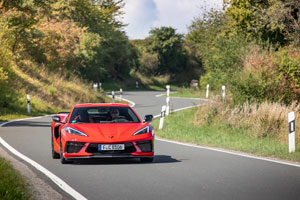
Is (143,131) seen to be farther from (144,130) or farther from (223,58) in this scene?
(223,58)

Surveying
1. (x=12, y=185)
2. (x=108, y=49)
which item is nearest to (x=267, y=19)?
(x=12, y=185)

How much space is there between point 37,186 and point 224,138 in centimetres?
964

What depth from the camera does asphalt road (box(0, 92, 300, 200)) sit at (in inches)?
322

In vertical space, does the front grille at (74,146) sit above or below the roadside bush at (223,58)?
below

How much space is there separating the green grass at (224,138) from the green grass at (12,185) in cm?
593

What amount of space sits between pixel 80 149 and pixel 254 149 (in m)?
5.08

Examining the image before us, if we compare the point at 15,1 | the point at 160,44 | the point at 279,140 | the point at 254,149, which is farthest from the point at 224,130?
the point at 160,44

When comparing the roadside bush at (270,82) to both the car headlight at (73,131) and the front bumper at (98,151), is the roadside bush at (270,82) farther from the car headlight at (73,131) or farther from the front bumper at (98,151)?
the car headlight at (73,131)

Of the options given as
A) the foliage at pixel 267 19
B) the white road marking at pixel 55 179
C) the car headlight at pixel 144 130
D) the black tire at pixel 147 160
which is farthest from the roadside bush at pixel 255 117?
the foliage at pixel 267 19

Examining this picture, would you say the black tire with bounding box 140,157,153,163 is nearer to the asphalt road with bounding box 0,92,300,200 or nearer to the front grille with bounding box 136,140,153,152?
the asphalt road with bounding box 0,92,300,200

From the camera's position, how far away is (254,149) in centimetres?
1431

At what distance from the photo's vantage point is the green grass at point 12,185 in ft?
24.2

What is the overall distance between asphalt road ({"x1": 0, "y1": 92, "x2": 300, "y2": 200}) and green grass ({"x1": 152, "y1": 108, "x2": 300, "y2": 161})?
111 centimetres

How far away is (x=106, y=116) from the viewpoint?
12469mm
